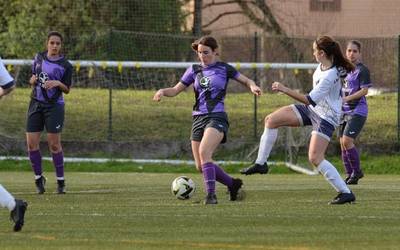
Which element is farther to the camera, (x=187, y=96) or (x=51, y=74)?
(x=187, y=96)

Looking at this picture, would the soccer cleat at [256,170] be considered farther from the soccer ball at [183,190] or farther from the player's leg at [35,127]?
the player's leg at [35,127]

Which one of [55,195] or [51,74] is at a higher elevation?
[51,74]

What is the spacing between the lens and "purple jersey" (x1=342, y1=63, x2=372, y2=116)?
15.8 metres

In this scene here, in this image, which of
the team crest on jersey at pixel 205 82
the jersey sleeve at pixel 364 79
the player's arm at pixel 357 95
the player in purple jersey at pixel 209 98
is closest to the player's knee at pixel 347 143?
the player's arm at pixel 357 95

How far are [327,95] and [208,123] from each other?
1406mm

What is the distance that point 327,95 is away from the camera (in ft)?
39.0

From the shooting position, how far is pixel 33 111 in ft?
46.6

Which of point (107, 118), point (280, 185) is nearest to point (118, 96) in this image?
point (107, 118)

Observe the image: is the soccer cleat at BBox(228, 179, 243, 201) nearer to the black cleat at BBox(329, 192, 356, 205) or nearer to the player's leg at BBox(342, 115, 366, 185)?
the black cleat at BBox(329, 192, 356, 205)

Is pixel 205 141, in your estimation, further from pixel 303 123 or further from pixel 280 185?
pixel 280 185

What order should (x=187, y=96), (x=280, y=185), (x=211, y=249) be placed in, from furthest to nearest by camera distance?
(x=187, y=96) → (x=280, y=185) → (x=211, y=249)

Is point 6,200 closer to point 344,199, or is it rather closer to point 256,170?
point 256,170

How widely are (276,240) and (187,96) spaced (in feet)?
55.1

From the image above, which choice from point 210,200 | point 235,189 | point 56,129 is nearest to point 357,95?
point 235,189
